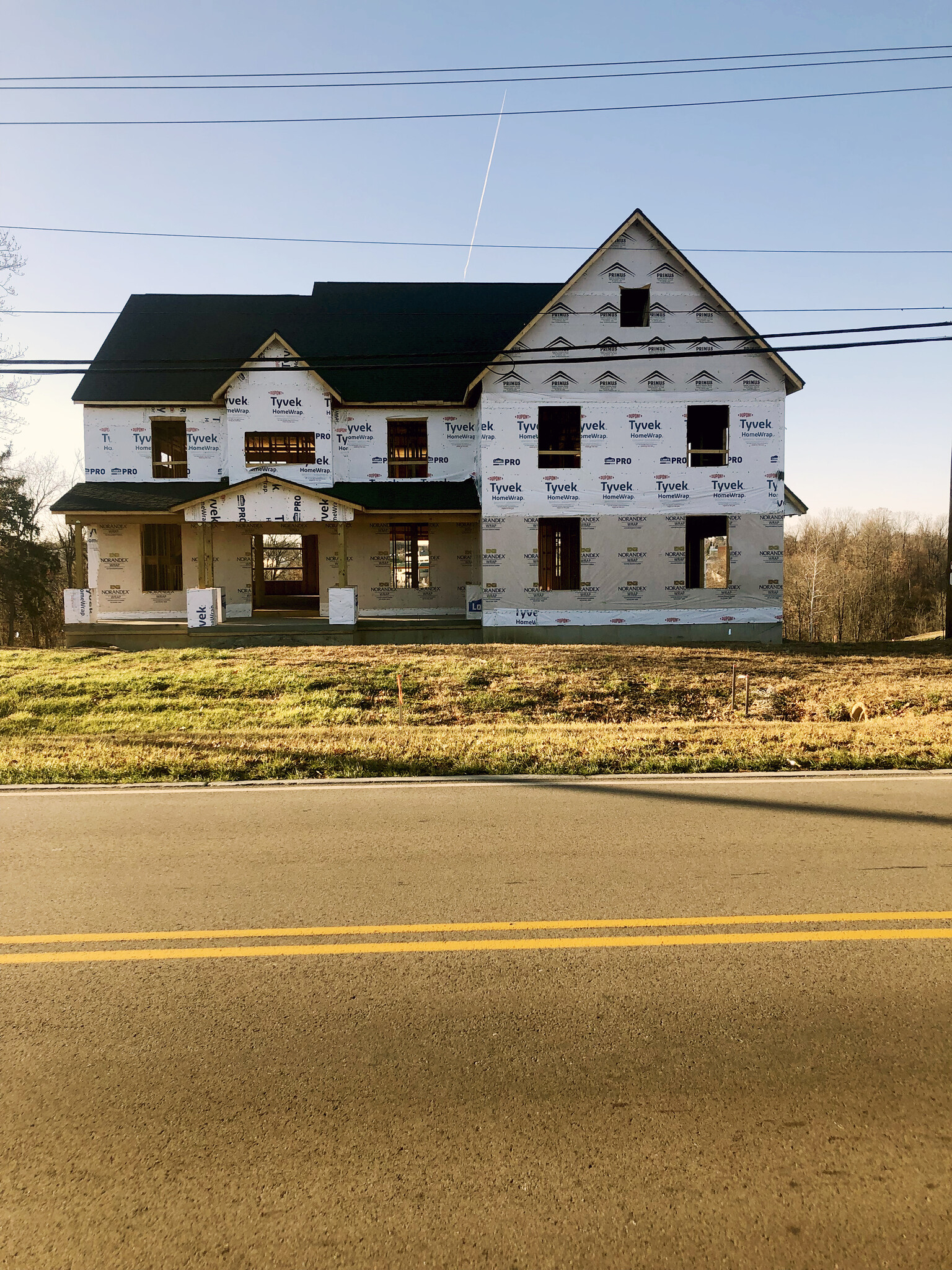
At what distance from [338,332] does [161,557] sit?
10.3 metres

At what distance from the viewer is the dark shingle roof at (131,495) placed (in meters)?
21.8

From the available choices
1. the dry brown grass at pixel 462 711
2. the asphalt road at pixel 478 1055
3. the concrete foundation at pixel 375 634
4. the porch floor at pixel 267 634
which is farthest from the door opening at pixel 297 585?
the asphalt road at pixel 478 1055

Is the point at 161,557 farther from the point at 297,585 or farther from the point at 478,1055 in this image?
the point at 478,1055

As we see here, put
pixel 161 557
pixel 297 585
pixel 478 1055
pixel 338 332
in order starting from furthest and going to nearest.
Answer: pixel 297 585, pixel 338 332, pixel 161 557, pixel 478 1055

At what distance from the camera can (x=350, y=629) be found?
20.4 m

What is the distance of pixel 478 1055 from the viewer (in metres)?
3.32

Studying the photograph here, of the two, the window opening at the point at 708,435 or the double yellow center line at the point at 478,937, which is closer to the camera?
the double yellow center line at the point at 478,937

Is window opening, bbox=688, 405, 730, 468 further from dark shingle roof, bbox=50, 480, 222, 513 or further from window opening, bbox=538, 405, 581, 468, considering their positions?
dark shingle roof, bbox=50, 480, 222, 513

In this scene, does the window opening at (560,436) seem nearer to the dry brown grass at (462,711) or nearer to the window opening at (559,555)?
the window opening at (559,555)

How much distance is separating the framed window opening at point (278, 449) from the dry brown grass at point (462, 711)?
8271 millimetres

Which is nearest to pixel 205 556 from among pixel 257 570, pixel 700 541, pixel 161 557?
pixel 161 557

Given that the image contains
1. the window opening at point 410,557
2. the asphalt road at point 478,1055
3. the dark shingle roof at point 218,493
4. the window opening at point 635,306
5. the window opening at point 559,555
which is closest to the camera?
the asphalt road at point 478,1055

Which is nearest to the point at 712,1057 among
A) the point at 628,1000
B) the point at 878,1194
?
the point at 628,1000

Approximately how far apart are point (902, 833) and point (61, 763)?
29.9 ft
